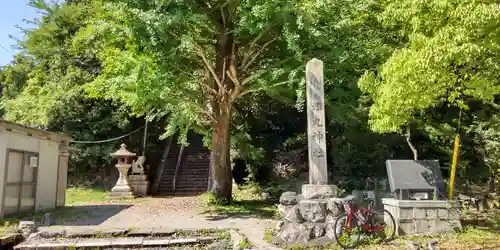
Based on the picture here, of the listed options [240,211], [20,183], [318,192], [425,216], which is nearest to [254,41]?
[318,192]

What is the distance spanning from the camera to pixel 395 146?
48.6 feet

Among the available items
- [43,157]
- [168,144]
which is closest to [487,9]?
[43,157]

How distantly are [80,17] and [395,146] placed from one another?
17.4 metres

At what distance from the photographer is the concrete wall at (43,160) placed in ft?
36.1

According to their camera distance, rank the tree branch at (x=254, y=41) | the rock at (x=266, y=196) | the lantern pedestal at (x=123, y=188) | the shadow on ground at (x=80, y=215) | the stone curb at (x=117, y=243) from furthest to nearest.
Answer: the lantern pedestal at (x=123, y=188)
the rock at (x=266, y=196)
the tree branch at (x=254, y=41)
the shadow on ground at (x=80, y=215)
the stone curb at (x=117, y=243)

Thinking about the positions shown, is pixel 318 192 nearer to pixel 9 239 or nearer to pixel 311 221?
pixel 311 221

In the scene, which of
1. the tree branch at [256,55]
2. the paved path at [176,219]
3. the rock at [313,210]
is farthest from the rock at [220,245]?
the tree branch at [256,55]

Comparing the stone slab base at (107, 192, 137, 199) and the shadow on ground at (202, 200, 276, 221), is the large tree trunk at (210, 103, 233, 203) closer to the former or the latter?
the shadow on ground at (202, 200, 276, 221)

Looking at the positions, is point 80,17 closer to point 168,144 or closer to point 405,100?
point 168,144

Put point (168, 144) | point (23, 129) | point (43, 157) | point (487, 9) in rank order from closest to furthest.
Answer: point (487, 9) < point (23, 129) < point (43, 157) < point (168, 144)

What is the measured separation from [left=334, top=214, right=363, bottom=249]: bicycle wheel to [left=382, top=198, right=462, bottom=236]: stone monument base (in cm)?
100

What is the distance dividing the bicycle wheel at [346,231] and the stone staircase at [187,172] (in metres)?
11.5

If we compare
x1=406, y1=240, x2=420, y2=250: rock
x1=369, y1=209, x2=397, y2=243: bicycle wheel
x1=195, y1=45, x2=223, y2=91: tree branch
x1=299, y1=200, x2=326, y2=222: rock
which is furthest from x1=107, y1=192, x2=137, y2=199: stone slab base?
x1=406, y1=240, x2=420, y2=250: rock

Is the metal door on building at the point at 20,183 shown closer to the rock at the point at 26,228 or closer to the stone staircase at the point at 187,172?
the rock at the point at 26,228
